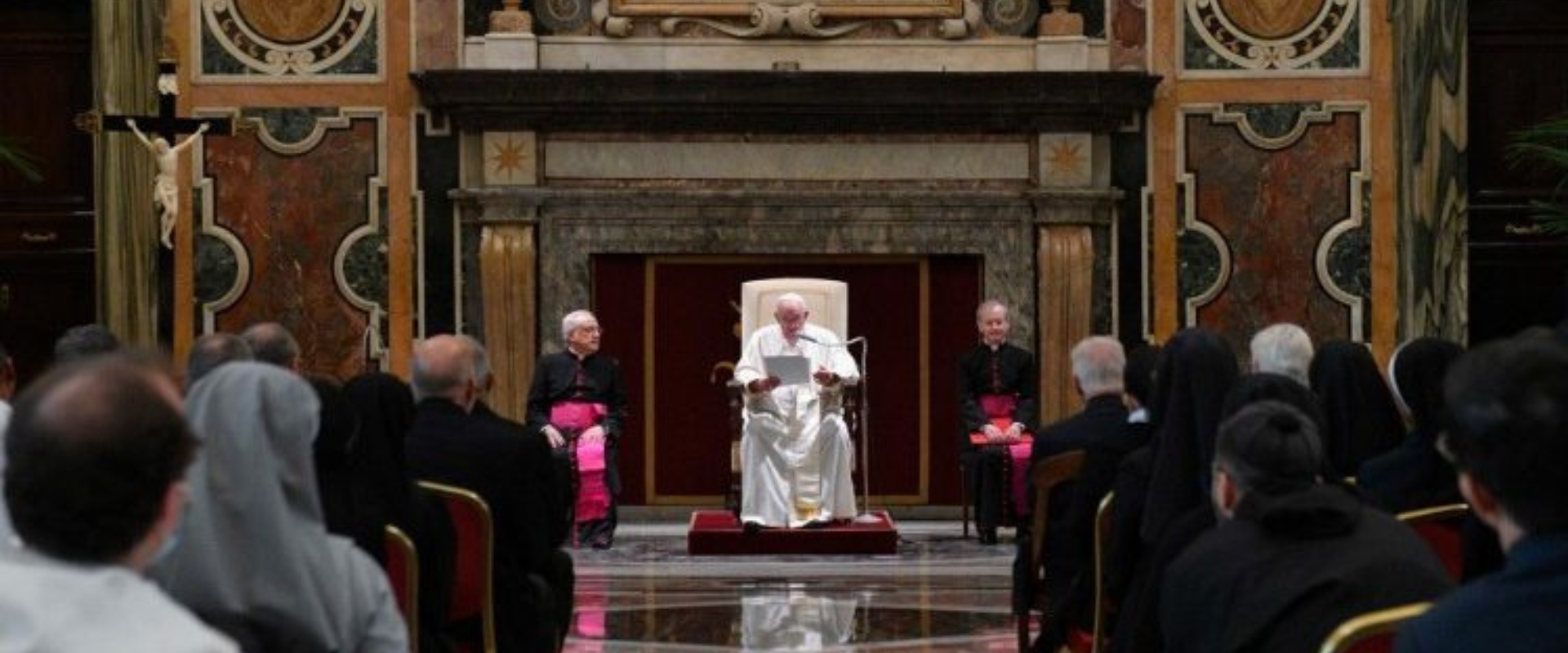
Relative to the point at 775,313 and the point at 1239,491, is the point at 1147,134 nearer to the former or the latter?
the point at 775,313

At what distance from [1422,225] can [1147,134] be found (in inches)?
64.9

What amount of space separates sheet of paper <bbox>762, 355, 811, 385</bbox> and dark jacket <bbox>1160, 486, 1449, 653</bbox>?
9198mm

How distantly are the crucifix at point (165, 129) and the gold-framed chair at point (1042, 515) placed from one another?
21.9 ft

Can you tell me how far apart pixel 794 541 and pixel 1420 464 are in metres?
7.35

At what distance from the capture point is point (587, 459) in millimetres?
13711

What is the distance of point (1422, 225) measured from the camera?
14547mm

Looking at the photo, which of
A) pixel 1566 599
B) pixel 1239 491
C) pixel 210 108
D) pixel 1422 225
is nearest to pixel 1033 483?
pixel 1239 491

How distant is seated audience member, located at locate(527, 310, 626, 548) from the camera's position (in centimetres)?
1373

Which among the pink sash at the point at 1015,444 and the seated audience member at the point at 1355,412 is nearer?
the seated audience member at the point at 1355,412

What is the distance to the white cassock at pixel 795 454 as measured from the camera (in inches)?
535

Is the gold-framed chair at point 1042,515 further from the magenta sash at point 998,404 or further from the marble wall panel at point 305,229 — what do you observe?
the marble wall panel at point 305,229

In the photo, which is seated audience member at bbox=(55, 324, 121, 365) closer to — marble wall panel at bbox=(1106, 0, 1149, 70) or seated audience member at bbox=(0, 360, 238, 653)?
seated audience member at bbox=(0, 360, 238, 653)

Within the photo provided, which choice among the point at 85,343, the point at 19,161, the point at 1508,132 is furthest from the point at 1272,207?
the point at 85,343

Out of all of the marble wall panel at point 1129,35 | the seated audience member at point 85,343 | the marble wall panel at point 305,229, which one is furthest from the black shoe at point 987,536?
the seated audience member at point 85,343
